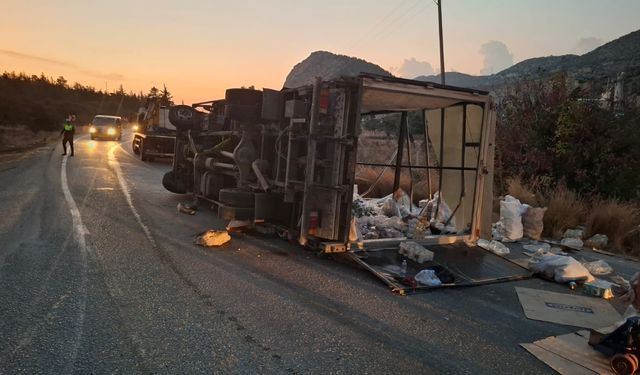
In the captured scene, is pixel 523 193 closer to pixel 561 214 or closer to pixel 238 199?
pixel 561 214

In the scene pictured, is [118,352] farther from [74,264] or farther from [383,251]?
[383,251]

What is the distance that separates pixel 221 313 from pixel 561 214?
26.7ft

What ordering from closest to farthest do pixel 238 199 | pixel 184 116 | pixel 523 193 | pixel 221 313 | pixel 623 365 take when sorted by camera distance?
pixel 623 365 → pixel 221 313 → pixel 238 199 → pixel 184 116 → pixel 523 193

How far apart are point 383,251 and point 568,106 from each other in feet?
25.7

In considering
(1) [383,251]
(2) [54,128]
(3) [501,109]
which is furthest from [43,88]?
(1) [383,251]

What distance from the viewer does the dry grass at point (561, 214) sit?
9773 mm

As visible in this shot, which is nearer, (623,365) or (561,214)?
(623,365)

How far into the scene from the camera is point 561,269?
6.21 metres

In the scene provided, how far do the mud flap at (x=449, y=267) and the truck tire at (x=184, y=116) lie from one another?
18.3 ft

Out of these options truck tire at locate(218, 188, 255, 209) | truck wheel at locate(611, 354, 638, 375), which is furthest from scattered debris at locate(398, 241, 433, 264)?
truck wheel at locate(611, 354, 638, 375)

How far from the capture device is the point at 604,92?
13.8 metres

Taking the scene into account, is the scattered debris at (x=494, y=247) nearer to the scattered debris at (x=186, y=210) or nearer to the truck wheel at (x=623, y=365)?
the truck wheel at (x=623, y=365)

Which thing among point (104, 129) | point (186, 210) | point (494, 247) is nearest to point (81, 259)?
point (186, 210)

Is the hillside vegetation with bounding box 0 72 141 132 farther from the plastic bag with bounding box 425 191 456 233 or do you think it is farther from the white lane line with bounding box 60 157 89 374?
the plastic bag with bounding box 425 191 456 233
